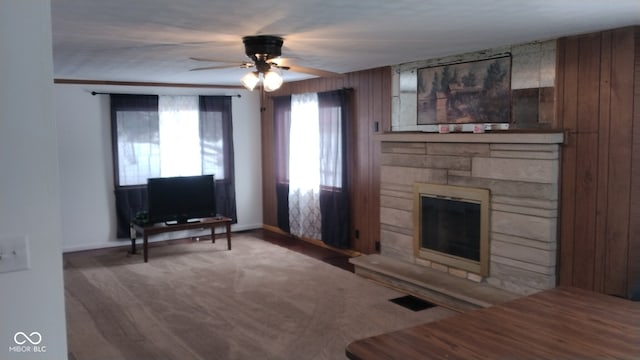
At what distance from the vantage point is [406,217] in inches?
221

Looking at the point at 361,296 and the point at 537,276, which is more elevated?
the point at 537,276

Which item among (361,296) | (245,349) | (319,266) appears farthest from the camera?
(319,266)

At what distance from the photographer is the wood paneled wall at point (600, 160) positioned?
12.5ft

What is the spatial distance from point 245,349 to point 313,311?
90 cm

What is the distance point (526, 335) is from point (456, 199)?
305 centimetres

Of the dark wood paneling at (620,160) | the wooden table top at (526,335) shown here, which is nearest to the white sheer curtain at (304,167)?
the dark wood paneling at (620,160)

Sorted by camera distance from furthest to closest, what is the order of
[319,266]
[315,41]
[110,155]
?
[110,155], [319,266], [315,41]

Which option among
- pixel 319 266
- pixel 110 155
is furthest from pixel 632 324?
pixel 110 155

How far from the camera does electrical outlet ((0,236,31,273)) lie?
165cm

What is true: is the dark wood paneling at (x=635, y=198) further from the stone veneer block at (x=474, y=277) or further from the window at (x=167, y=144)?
the window at (x=167, y=144)

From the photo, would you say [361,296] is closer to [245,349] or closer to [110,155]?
[245,349]

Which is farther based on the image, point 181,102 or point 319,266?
point 181,102

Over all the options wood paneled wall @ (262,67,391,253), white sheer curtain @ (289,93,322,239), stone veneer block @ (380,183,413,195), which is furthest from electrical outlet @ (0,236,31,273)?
white sheer curtain @ (289,93,322,239)

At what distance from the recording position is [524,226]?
442 centimetres
